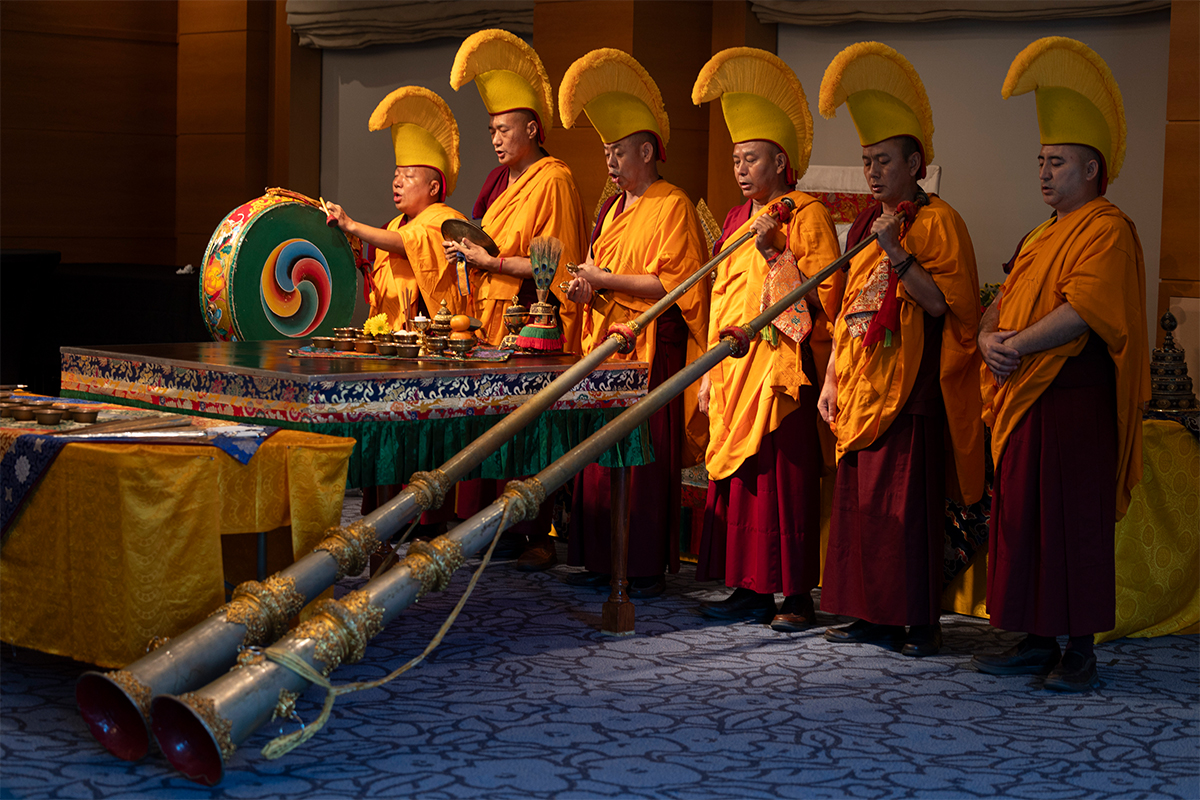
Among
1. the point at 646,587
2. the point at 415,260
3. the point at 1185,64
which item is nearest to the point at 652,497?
the point at 646,587

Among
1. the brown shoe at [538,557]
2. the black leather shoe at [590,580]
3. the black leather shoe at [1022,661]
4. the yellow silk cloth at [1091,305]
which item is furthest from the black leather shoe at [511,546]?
the yellow silk cloth at [1091,305]

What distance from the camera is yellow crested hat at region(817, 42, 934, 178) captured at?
344 cm

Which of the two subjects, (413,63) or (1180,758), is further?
(413,63)

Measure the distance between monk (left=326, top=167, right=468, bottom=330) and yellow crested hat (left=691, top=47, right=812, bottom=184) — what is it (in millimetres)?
1036

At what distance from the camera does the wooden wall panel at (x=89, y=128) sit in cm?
752

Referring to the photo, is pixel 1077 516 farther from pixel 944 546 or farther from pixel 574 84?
pixel 574 84

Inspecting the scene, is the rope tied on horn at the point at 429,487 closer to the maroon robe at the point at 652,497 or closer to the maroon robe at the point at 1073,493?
the maroon robe at the point at 652,497

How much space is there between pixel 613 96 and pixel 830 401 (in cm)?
125

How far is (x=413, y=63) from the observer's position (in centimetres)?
745

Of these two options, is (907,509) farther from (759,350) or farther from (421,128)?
(421,128)

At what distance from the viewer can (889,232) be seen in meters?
3.32

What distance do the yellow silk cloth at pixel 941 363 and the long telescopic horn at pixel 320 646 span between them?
0.82 meters

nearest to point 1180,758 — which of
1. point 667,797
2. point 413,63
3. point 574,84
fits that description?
point 667,797

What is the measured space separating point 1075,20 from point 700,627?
323 cm
